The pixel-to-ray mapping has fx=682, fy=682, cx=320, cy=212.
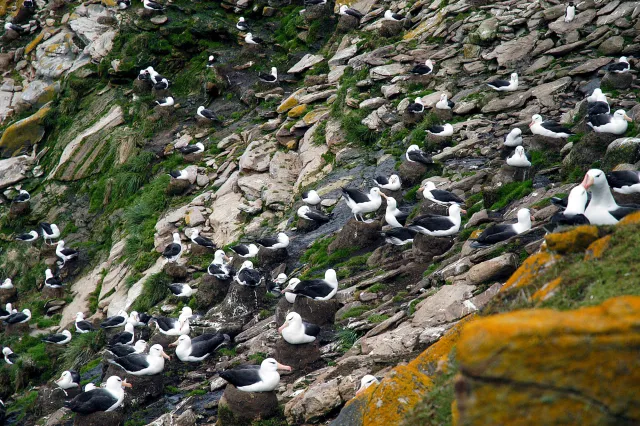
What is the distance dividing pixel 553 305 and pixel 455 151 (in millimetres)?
12595

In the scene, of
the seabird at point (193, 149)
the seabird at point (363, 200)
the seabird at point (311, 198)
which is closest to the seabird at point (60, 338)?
the seabird at point (193, 149)

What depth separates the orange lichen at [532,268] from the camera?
573cm

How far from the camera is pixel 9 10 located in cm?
3772

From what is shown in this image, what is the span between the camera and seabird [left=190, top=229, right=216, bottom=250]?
1995cm

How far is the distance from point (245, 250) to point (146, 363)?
16.6 feet

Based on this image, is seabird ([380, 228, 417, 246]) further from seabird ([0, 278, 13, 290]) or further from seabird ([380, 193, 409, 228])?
seabird ([0, 278, 13, 290])

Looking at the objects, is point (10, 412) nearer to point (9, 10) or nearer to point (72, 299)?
point (72, 299)

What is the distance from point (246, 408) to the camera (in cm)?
972

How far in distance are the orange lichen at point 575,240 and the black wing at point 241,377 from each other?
536 cm

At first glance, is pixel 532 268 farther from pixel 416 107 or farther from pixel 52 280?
pixel 52 280

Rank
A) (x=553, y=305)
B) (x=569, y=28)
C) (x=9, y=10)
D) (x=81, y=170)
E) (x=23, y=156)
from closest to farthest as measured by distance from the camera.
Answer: (x=553, y=305) → (x=569, y=28) → (x=81, y=170) → (x=23, y=156) → (x=9, y=10)

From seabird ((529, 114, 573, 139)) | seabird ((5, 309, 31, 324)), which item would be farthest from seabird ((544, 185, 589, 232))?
seabird ((5, 309, 31, 324))

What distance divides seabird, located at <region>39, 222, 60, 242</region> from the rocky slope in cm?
62

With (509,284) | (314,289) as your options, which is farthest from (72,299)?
(509,284)
